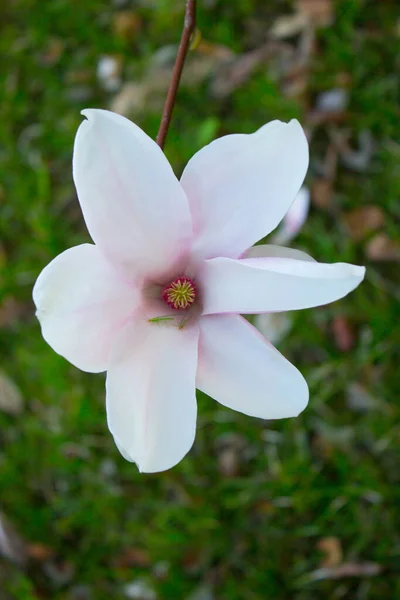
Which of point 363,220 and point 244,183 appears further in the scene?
point 363,220

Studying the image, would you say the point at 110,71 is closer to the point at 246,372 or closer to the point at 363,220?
the point at 363,220

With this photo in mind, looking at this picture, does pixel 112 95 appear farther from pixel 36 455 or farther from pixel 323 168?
pixel 36 455

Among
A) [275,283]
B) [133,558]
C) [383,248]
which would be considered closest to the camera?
[275,283]

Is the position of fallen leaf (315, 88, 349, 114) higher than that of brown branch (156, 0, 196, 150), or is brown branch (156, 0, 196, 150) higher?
brown branch (156, 0, 196, 150)

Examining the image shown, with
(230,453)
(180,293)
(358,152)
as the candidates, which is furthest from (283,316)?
(180,293)

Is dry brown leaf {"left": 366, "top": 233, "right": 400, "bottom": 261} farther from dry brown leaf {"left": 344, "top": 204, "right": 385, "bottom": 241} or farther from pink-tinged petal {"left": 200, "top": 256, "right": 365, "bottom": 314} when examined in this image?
pink-tinged petal {"left": 200, "top": 256, "right": 365, "bottom": 314}

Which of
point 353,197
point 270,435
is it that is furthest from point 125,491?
point 353,197

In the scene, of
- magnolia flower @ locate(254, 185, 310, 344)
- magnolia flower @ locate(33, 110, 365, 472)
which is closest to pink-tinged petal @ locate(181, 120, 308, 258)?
magnolia flower @ locate(33, 110, 365, 472)

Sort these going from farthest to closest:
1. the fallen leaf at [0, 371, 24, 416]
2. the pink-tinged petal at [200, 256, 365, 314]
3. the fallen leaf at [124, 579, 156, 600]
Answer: the fallen leaf at [0, 371, 24, 416], the fallen leaf at [124, 579, 156, 600], the pink-tinged petal at [200, 256, 365, 314]
